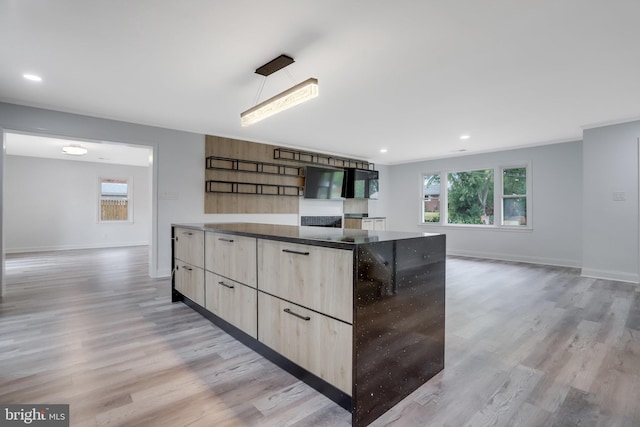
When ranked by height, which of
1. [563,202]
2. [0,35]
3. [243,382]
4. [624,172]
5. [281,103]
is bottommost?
[243,382]

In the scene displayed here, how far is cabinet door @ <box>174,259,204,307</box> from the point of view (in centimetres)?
299

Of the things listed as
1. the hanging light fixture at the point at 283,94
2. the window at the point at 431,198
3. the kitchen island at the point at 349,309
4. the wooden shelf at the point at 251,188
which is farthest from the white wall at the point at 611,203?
the wooden shelf at the point at 251,188

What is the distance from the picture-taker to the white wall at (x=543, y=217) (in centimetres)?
577

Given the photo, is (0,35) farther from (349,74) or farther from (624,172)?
(624,172)

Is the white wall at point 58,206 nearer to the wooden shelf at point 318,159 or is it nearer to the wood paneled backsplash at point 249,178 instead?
the wood paneled backsplash at point 249,178

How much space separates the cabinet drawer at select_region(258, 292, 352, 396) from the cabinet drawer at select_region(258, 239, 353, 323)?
60 millimetres

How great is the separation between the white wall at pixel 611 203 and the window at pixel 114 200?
10.9m

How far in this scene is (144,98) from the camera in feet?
11.9

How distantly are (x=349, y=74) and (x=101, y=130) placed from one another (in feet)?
11.9

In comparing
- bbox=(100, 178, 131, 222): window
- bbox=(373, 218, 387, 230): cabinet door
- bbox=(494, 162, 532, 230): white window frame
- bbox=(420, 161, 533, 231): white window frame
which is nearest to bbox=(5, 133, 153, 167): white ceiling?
bbox=(100, 178, 131, 222): window

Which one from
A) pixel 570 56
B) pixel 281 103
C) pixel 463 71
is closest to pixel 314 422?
pixel 281 103

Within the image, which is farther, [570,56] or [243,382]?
[570,56]

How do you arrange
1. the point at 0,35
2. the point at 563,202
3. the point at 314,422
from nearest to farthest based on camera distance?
the point at 314,422
the point at 0,35
the point at 563,202

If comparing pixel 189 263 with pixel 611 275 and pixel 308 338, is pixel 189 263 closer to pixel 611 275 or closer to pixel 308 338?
pixel 308 338
